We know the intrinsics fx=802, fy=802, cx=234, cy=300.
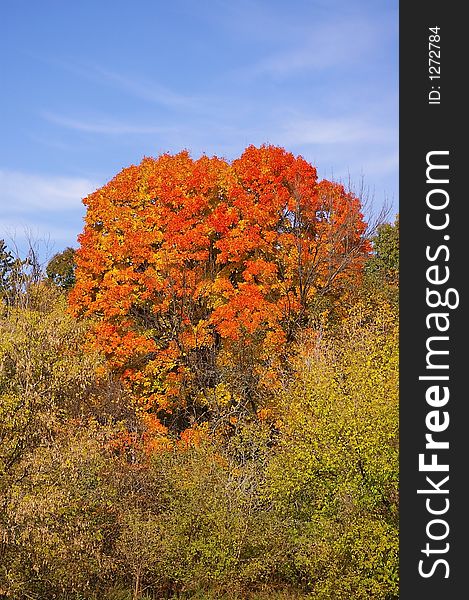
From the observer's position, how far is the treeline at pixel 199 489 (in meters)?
19.3

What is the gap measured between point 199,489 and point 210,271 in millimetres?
14829

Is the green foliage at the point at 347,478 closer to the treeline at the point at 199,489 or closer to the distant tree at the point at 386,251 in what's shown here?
the treeline at the point at 199,489

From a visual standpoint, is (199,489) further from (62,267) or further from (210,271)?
(62,267)

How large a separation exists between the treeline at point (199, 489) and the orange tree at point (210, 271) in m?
3.37

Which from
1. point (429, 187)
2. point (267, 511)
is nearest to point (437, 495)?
point (429, 187)

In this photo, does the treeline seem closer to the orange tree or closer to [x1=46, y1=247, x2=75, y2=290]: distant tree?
the orange tree

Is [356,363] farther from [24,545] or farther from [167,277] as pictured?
[167,277]

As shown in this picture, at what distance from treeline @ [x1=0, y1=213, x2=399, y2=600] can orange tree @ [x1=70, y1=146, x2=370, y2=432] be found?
3.37 m

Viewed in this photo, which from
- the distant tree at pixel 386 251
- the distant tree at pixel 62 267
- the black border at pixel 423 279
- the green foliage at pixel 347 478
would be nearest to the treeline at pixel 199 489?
the green foliage at pixel 347 478

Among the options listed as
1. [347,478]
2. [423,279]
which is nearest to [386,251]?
[347,478]

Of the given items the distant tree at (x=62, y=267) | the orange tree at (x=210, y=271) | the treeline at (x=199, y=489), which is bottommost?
the treeline at (x=199, y=489)

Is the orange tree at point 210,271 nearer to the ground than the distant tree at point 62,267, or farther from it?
nearer to the ground

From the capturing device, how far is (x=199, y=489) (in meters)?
24.0

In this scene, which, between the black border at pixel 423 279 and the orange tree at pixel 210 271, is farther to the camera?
the orange tree at pixel 210 271
